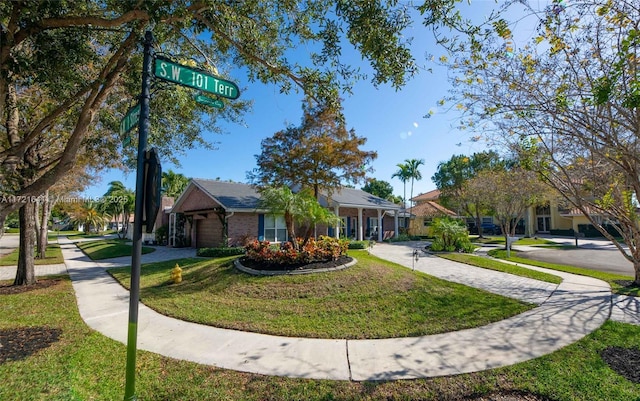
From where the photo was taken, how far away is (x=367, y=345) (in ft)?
16.1

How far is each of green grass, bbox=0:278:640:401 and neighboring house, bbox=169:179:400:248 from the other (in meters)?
10.1

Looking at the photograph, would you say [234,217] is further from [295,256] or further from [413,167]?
[413,167]

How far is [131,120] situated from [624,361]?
7480 millimetres

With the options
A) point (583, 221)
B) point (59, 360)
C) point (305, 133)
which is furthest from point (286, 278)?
point (583, 221)

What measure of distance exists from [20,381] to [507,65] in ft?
32.7

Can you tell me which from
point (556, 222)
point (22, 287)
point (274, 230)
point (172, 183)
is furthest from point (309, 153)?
point (556, 222)

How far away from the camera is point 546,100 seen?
5918 millimetres

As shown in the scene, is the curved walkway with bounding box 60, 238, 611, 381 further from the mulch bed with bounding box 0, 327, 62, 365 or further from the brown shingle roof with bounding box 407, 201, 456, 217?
the brown shingle roof with bounding box 407, 201, 456, 217

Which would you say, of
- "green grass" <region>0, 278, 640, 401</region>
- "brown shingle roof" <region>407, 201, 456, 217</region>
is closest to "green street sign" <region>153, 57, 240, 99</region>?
"green grass" <region>0, 278, 640, 401</region>

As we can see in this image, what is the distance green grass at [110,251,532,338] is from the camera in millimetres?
5734

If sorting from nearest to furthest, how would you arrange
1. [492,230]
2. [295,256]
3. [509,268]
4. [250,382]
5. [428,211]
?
[250,382] < [295,256] < [509,268] < [428,211] < [492,230]

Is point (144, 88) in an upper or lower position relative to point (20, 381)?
upper

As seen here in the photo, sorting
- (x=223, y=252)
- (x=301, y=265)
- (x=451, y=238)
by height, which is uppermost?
(x=451, y=238)

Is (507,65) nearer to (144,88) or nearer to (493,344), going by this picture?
(493,344)
